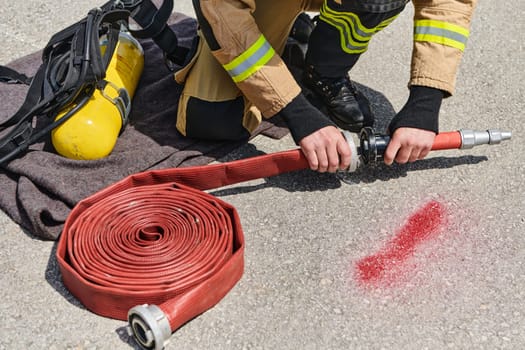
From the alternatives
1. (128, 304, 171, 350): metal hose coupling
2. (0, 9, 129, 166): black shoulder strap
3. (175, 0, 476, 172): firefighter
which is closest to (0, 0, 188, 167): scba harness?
(0, 9, 129, 166): black shoulder strap

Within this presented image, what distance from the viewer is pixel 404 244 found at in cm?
229

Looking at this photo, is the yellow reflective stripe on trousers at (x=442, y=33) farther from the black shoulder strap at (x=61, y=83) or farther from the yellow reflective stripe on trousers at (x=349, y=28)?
the black shoulder strap at (x=61, y=83)

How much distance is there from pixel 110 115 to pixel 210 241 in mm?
833

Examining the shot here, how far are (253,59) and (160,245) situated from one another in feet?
2.44

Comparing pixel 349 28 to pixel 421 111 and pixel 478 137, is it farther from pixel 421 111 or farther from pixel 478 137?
pixel 478 137

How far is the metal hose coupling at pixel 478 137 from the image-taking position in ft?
8.06

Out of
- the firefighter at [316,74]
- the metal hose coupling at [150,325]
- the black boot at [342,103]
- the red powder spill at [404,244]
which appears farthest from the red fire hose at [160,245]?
the black boot at [342,103]

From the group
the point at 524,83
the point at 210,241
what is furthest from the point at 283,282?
the point at 524,83

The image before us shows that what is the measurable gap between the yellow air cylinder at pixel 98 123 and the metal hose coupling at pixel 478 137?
1.37 m

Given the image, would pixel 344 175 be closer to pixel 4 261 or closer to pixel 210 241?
pixel 210 241

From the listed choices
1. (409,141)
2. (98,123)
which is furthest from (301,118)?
(98,123)

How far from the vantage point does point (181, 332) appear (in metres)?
1.96

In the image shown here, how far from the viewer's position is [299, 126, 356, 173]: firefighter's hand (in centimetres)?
232

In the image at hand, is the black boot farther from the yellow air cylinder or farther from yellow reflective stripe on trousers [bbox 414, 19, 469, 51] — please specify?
the yellow air cylinder
